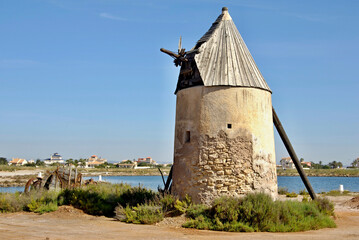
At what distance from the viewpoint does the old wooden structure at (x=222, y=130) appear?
12.2m

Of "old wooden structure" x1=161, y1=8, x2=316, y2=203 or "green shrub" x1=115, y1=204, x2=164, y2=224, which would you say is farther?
"old wooden structure" x1=161, y1=8, x2=316, y2=203

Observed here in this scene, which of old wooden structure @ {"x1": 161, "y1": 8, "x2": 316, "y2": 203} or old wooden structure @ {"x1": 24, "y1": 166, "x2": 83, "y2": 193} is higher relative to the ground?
old wooden structure @ {"x1": 161, "y1": 8, "x2": 316, "y2": 203}

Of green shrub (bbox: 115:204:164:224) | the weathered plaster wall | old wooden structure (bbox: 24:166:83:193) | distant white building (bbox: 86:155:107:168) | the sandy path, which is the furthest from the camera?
distant white building (bbox: 86:155:107:168)

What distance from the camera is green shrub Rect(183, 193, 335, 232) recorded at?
10953 mm

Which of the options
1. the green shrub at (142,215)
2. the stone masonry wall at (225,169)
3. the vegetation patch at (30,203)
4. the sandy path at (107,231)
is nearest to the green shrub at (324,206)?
the sandy path at (107,231)

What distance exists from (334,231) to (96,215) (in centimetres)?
827

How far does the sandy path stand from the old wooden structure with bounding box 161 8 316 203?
1.96 metres

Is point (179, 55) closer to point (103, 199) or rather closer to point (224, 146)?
point (224, 146)

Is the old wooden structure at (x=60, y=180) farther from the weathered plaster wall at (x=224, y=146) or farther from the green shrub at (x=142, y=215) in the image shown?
the weathered plaster wall at (x=224, y=146)

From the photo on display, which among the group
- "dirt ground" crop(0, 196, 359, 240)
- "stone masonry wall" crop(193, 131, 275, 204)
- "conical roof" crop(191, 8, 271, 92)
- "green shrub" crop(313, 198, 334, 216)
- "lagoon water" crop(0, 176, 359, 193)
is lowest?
"lagoon water" crop(0, 176, 359, 193)

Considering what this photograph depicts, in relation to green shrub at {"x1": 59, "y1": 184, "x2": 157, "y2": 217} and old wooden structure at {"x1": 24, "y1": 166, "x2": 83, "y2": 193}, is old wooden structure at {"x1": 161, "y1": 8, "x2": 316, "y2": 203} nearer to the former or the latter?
green shrub at {"x1": 59, "y1": 184, "x2": 157, "y2": 217}

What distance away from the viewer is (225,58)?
13688 mm

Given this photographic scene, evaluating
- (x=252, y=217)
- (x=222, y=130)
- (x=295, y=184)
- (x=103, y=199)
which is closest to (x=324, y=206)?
(x=252, y=217)

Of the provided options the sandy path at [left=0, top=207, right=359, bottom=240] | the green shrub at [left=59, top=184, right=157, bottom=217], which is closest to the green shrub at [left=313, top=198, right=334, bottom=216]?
the sandy path at [left=0, top=207, right=359, bottom=240]
